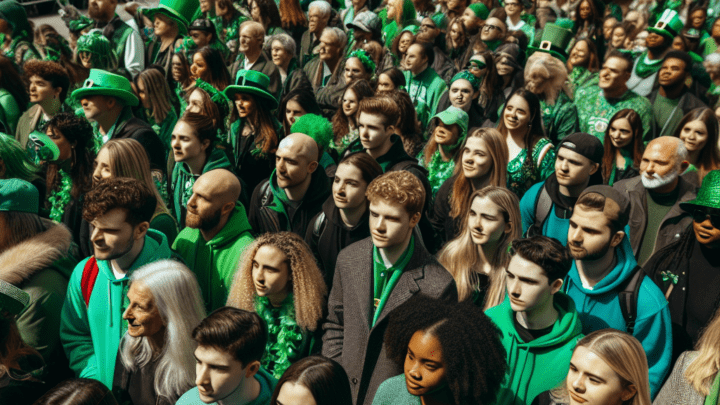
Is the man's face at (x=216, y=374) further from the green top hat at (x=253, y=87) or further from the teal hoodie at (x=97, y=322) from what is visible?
the green top hat at (x=253, y=87)

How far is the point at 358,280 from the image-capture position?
162 inches

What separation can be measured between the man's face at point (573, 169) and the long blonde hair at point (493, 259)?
0.91 meters

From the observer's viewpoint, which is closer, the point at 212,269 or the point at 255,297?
the point at 255,297

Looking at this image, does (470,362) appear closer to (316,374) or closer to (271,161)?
(316,374)

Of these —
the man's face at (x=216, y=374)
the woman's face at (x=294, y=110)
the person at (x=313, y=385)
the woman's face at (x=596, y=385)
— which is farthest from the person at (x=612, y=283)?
the woman's face at (x=294, y=110)

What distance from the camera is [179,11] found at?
10430 mm

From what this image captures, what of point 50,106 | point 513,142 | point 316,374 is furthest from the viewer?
point 50,106

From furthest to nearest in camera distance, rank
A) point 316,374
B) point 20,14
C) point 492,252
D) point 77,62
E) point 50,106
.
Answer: point 20,14 → point 77,62 → point 50,106 → point 492,252 → point 316,374

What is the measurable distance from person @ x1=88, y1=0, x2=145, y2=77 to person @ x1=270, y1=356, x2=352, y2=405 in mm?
7040

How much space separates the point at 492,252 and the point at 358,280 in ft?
3.41

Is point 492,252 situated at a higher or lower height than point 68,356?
higher

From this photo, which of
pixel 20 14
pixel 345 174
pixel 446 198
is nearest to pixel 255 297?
pixel 345 174

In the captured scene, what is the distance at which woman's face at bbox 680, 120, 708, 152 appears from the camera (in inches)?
252

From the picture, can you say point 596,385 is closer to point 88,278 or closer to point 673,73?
point 88,278
